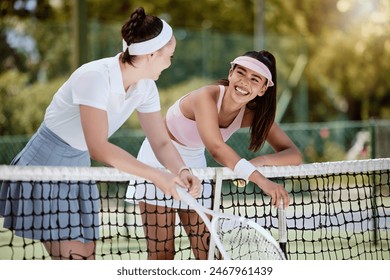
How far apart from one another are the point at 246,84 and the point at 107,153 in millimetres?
501

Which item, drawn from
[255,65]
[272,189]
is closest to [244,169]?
[272,189]

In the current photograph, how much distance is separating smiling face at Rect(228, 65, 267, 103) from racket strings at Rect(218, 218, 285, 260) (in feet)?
1.12

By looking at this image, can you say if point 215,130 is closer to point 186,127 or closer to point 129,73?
point 186,127

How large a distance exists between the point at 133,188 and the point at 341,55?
7.50m

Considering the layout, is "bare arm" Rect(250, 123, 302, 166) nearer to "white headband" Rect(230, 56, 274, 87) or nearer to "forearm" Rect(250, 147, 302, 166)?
"forearm" Rect(250, 147, 302, 166)

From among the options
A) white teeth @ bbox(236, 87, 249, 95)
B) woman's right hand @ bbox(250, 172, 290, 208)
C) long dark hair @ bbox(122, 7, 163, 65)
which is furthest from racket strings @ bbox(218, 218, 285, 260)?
long dark hair @ bbox(122, 7, 163, 65)

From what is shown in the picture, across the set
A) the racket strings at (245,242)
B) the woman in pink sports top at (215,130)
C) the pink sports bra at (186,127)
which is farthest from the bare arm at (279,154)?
the racket strings at (245,242)

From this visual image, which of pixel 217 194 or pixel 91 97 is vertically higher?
pixel 91 97

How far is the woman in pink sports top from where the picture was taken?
7.14ft

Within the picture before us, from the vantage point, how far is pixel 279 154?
2.34m

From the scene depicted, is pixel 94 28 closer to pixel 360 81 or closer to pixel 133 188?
pixel 360 81

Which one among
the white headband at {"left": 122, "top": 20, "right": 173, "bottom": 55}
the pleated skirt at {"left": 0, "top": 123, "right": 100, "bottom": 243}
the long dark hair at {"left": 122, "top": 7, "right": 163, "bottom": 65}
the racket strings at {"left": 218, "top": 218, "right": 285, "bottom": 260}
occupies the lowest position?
the racket strings at {"left": 218, "top": 218, "right": 285, "bottom": 260}
